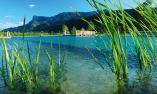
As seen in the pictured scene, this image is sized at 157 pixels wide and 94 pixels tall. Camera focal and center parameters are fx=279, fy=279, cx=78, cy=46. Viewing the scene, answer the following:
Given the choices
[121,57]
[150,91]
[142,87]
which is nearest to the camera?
[121,57]

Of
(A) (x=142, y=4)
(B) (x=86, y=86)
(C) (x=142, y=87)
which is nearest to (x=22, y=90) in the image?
(B) (x=86, y=86)

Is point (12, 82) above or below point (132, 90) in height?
above

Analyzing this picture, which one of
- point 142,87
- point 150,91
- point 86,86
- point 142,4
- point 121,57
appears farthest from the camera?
point 86,86

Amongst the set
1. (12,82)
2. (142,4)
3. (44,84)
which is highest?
(142,4)

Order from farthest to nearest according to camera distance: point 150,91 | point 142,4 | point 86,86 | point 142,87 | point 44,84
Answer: point 44,84
point 86,86
point 142,87
point 150,91
point 142,4

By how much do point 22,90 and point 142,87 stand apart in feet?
9.28

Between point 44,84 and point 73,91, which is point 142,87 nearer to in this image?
point 73,91

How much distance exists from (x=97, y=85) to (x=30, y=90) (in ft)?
6.20

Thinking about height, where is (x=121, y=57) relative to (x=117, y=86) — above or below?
above

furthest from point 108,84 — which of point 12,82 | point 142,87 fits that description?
point 12,82

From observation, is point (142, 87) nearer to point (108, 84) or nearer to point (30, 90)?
point (108, 84)

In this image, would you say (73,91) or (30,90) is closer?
(30,90)

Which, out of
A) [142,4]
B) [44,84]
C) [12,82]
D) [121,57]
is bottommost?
[44,84]

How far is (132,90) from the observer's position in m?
6.39
